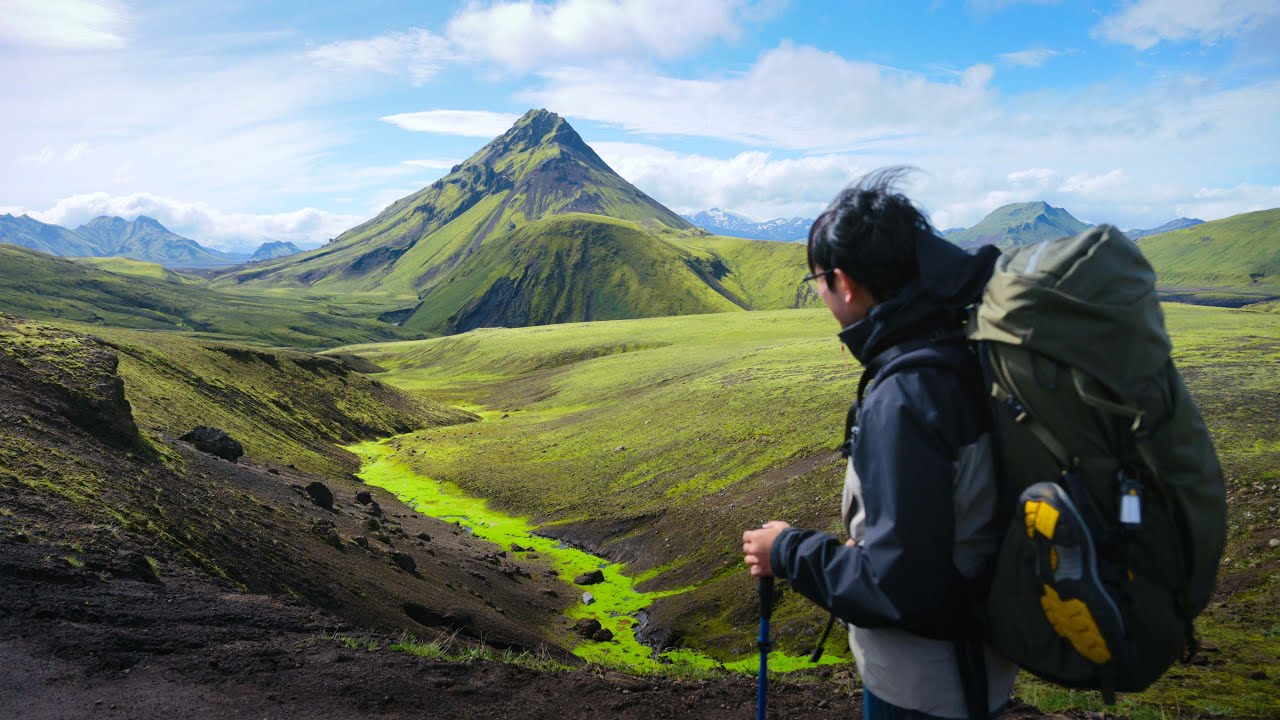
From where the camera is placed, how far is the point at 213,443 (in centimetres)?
3222

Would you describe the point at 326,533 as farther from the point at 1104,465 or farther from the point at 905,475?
the point at 1104,465

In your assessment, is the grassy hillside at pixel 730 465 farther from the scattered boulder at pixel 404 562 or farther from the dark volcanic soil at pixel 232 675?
the scattered boulder at pixel 404 562

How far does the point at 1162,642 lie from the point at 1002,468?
42.1 inches

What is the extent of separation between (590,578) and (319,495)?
1171 cm

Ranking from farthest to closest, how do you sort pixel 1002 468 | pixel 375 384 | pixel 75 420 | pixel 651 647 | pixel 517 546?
pixel 375 384
pixel 517 546
pixel 651 647
pixel 75 420
pixel 1002 468

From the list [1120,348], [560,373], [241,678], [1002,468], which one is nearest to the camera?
[1120,348]

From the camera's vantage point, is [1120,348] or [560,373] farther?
[560,373]

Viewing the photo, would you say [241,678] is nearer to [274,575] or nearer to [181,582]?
[181,582]

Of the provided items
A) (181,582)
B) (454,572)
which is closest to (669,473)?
(454,572)

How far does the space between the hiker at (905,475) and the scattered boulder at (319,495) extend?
28.9 meters

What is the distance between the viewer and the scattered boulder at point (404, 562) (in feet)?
76.8

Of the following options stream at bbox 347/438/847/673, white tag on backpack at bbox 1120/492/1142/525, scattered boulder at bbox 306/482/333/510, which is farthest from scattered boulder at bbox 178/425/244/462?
white tag on backpack at bbox 1120/492/1142/525

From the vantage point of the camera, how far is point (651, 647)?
23141mm

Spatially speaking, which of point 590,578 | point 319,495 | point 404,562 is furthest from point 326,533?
point 590,578
